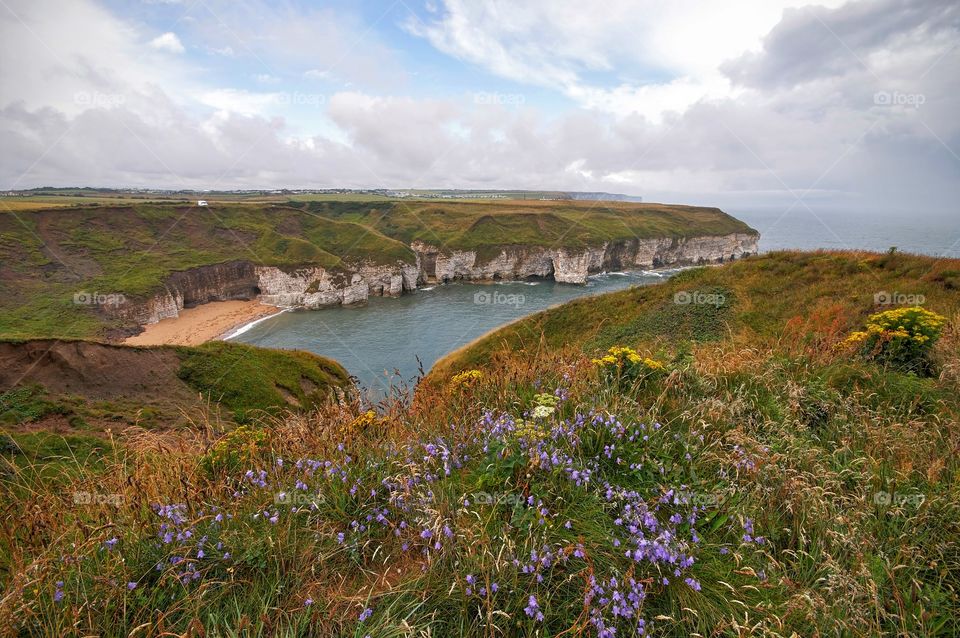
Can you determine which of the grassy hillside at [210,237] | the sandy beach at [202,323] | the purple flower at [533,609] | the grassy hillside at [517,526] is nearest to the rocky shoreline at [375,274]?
the sandy beach at [202,323]

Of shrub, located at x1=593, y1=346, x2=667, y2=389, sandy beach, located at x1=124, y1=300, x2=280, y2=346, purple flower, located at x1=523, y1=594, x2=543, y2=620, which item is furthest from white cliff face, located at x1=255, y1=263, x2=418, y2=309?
purple flower, located at x1=523, y1=594, x2=543, y2=620

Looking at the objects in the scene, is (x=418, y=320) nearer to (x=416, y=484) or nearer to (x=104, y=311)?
(x=104, y=311)

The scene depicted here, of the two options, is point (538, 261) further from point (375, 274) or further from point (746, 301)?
point (746, 301)

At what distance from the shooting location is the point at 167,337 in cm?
7431

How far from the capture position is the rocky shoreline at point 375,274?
89.6 m

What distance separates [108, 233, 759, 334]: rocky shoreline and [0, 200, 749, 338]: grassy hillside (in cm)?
266

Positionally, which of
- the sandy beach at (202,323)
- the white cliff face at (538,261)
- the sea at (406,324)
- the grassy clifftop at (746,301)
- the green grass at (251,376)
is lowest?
the sandy beach at (202,323)

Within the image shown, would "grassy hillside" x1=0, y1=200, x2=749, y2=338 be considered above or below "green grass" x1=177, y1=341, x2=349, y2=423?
above

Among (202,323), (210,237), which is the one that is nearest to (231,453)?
(202,323)

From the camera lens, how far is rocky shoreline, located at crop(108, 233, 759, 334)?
294 ft

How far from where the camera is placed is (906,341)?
854cm

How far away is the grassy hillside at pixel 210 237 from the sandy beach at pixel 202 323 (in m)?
6.84

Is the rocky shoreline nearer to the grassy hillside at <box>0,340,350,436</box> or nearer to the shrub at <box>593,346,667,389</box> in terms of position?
the grassy hillside at <box>0,340,350,436</box>

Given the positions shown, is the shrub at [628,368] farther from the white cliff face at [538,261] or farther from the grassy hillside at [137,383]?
the white cliff face at [538,261]
